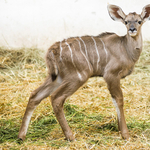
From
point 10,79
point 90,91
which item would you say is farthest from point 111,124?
point 10,79

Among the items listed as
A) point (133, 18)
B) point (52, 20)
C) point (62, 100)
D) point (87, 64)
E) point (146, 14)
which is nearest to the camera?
point (62, 100)

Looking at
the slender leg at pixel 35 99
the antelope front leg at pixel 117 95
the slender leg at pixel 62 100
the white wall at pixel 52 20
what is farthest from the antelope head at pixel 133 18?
the white wall at pixel 52 20

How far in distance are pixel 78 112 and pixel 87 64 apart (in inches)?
39.5

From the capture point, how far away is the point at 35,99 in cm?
320

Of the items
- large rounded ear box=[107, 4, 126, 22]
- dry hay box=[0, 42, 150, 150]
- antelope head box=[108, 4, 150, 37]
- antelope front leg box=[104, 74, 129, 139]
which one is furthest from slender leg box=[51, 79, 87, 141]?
large rounded ear box=[107, 4, 126, 22]

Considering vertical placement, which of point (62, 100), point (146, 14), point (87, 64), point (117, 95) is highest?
point (146, 14)

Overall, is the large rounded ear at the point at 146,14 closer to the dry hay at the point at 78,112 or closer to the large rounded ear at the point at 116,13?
the large rounded ear at the point at 116,13

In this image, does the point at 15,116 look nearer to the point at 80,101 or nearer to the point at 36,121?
the point at 36,121

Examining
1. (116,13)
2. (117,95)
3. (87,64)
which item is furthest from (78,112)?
(116,13)

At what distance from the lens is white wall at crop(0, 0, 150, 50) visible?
671cm

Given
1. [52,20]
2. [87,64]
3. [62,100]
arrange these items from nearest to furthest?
[62,100]
[87,64]
[52,20]

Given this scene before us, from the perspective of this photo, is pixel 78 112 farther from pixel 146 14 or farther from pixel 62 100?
pixel 146 14

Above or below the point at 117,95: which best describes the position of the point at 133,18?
above

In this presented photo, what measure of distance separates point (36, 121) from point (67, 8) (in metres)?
3.94
